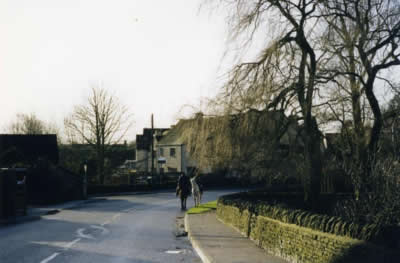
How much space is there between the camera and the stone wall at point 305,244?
27.1ft

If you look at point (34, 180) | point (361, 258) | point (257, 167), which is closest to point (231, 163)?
point (257, 167)

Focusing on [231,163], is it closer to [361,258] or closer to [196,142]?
[196,142]

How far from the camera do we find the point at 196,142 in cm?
1886

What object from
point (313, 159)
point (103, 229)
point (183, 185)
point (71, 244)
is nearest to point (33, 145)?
point (183, 185)

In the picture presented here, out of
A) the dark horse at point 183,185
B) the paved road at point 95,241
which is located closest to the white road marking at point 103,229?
the paved road at point 95,241

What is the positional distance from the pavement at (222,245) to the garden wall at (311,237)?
1.07ft

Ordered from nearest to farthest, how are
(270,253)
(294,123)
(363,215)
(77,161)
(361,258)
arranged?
(361,258) < (270,253) < (363,215) < (294,123) < (77,161)

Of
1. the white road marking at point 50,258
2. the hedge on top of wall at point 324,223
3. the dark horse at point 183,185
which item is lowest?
the white road marking at point 50,258

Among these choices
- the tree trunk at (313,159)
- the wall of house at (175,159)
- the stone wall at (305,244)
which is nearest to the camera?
the stone wall at (305,244)

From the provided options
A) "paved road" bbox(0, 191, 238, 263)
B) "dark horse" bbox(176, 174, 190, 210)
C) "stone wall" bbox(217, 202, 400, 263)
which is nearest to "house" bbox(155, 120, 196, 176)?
"dark horse" bbox(176, 174, 190, 210)

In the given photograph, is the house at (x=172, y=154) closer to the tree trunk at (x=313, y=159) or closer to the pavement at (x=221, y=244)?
the pavement at (x=221, y=244)

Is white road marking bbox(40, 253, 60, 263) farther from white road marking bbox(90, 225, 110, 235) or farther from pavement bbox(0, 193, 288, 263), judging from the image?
white road marking bbox(90, 225, 110, 235)

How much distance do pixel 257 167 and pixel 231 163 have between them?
107 cm

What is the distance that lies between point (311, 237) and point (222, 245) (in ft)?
14.0
